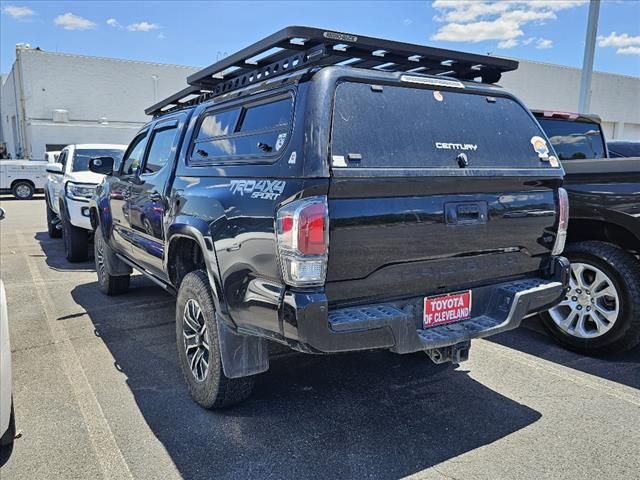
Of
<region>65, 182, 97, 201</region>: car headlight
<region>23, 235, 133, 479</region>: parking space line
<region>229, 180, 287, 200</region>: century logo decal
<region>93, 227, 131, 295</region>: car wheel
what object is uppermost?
<region>229, 180, 287, 200</region>: century logo decal

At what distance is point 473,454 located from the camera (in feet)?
9.62

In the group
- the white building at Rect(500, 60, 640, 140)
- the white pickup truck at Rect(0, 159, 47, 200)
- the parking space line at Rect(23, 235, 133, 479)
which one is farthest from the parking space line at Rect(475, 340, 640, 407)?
the white building at Rect(500, 60, 640, 140)

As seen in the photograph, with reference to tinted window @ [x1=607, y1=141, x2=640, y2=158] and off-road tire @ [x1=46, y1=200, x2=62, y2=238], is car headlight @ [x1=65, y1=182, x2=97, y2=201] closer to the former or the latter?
off-road tire @ [x1=46, y1=200, x2=62, y2=238]

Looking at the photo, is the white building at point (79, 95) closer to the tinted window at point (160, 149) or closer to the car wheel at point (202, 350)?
the tinted window at point (160, 149)

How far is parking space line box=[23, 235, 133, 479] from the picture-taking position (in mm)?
2848

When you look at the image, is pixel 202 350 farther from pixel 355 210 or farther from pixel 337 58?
pixel 337 58

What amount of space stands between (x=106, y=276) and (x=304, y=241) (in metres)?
4.50

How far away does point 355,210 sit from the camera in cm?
266

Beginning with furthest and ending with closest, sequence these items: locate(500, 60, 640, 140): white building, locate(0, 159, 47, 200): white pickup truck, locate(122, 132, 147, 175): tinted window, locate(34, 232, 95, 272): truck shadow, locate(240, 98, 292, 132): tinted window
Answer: locate(500, 60, 640, 140): white building
locate(0, 159, 47, 200): white pickup truck
locate(34, 232, 95, 272): truck shadow
locate(122, 132, 147, 175): tinted window
locate(240, 98, 292, 132): tinted window

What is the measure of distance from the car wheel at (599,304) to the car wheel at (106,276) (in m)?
4.71

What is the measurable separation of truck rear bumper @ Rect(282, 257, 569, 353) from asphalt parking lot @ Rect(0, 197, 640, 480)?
67 centimetres

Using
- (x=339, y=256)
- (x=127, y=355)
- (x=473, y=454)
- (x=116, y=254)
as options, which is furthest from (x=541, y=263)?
(x=116, y=254)

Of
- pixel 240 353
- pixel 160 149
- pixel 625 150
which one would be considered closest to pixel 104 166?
pixel 160 149

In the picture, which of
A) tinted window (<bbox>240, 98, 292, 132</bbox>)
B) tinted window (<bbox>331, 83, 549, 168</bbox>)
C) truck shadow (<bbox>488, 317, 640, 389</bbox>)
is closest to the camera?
tinted window (<bbox>331, 83, 549, 168</bbox>)
